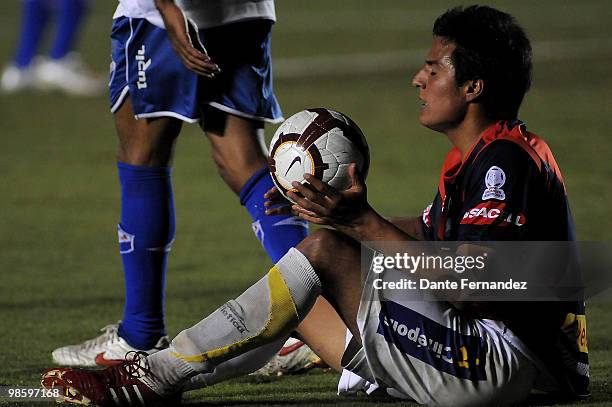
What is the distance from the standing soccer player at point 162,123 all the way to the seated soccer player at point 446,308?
1.00 meters

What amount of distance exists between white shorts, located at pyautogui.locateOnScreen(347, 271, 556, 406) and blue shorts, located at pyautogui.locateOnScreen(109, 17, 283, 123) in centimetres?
154

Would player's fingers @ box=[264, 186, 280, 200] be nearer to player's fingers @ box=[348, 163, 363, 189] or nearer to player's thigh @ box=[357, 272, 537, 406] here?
player's fingers @ box=[348, 163, 363, 189]

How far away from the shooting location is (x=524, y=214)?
3.89 metres

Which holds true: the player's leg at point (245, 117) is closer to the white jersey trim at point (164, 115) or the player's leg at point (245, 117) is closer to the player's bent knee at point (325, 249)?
the white jersey trim at point (164, 115)

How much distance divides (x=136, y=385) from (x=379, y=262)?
83 cm

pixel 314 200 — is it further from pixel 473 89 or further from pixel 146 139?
pixel 146 139

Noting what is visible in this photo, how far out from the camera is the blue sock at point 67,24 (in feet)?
49.5

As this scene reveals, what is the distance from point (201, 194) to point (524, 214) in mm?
5597

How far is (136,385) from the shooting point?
13.2 feet

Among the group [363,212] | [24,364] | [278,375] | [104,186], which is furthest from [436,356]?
[104,186]

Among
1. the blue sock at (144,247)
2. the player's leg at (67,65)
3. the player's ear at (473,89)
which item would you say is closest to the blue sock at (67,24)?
the player's leg at (67,65)

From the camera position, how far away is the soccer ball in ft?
14.0

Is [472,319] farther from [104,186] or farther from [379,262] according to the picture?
[104,186]

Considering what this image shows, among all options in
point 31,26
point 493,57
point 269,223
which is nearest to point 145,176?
point 269,223
